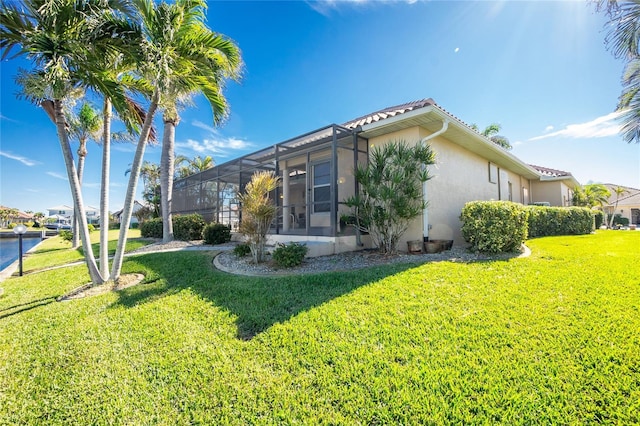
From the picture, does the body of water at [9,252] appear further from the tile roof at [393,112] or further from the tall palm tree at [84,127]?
the tile roof at [393,112]

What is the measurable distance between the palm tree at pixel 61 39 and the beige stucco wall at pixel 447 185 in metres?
6.94

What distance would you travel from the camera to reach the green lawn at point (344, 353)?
89.6 inches

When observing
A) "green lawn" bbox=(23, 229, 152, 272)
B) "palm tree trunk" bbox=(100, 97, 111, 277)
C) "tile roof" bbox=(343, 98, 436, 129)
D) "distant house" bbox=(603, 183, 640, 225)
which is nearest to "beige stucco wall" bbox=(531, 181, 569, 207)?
"tile roof" bbox=(343, 98, 436, 129)

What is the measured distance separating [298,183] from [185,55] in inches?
313

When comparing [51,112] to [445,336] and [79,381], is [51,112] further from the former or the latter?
[445,336]

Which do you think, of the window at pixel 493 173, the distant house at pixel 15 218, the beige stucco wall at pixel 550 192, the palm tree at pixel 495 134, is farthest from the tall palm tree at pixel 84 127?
the distant house at pixel 15 218

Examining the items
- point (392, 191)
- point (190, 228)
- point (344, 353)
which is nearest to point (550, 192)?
point (392, 191)

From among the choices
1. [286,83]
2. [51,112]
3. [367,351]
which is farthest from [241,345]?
[286,83]

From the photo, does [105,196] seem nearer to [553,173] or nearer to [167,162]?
[167,162]

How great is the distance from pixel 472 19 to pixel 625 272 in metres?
8.01

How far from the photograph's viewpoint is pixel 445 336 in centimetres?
314

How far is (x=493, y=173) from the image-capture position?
12.7m

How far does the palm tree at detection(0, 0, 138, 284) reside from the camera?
478cm

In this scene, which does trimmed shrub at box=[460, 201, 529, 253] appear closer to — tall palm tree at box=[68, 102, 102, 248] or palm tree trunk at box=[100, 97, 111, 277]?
palm tree trunk at box=[100, 97, 111, 277]
